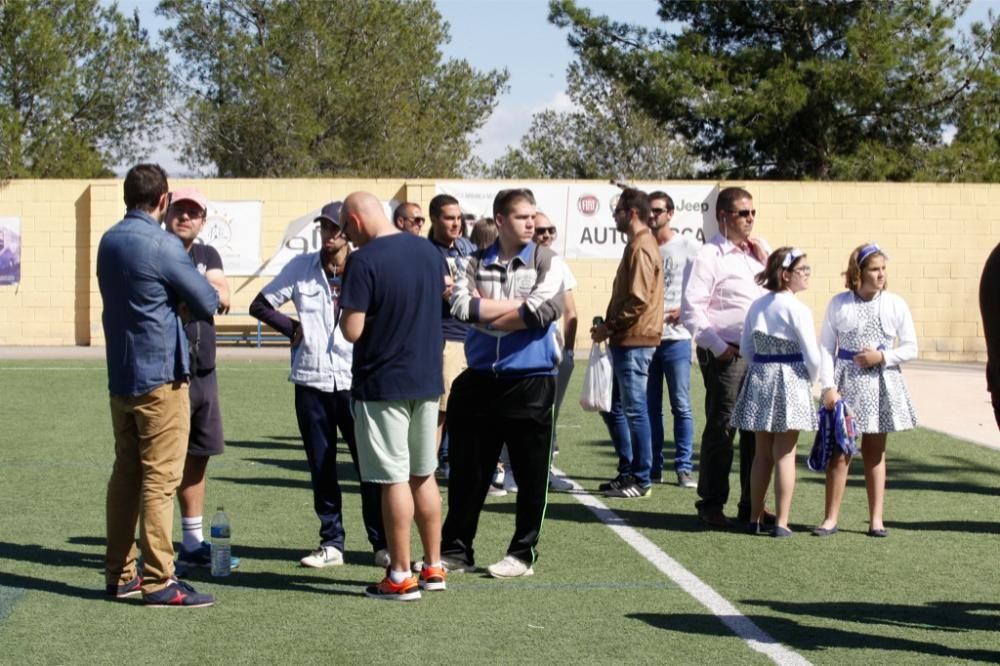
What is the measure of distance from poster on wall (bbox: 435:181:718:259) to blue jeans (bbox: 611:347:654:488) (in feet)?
52.4

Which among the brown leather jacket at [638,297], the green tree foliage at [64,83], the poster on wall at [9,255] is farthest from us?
the green tree foliage at [64,83]

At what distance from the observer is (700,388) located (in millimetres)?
18516

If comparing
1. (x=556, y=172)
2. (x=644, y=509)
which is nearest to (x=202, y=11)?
(x=556, y=172)

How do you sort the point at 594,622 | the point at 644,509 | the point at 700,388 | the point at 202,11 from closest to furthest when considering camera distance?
the point at 594,622
the point at 644,509
the point at 700,388
the point at 202,11

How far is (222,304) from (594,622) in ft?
7.39

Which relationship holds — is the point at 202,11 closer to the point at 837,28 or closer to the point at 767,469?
the point at 837,28

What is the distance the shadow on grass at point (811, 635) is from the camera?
6105 mm

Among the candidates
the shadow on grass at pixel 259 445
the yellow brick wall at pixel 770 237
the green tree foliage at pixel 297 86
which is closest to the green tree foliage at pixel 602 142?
the green tree foliage at pixel 297 86

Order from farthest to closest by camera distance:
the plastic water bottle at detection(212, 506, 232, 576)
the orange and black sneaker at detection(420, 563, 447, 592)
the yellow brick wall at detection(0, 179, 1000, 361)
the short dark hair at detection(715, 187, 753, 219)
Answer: the yellow brick wall at detection(0, 179, 1000, 361)
the short dark hair at detection(715, 187, 753, 219)
the plastic water bottle at detection(212, 506, 232, 576)
the orange and black sneaker at detection(420, 563, 447, 592)

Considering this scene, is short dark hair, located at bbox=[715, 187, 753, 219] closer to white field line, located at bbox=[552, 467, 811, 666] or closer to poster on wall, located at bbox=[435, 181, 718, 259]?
white field line, located at bbox=[552, 467, 811, 666]

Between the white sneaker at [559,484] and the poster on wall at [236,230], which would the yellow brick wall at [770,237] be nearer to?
the poster on wall at [236,230]

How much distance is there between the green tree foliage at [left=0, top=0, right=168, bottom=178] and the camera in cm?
3309

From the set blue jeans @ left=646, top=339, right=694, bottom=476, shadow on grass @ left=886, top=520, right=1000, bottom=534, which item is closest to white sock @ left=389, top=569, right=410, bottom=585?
shadow on grass @ left=886, top=520, right=1000, bottom=534

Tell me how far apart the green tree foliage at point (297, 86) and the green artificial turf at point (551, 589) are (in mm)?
30333
